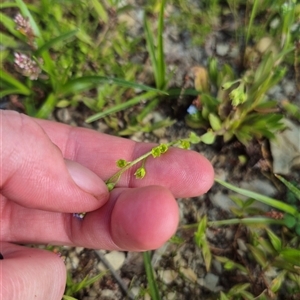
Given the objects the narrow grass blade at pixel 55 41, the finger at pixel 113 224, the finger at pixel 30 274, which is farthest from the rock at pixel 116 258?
the narrow grass blade at pixel 55 41

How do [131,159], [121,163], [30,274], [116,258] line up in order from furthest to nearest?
[116,258] < [131,159] < [121,163] < [30,274]

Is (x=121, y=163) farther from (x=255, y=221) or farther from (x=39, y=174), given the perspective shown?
(x=255, y=221)

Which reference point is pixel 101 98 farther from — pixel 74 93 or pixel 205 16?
Result: pixel 205 16

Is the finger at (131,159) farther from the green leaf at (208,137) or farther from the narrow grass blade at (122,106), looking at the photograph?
the green leaf at (208,137)

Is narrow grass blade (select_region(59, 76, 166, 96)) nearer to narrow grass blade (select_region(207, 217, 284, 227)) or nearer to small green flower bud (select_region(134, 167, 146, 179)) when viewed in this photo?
small green flower bud (select_region(134, 167, 146, 179))

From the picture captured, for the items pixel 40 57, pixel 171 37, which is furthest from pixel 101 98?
pixel 171 37

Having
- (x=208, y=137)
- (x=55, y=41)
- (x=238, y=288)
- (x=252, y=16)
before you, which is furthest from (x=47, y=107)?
(x=238, y=288)
